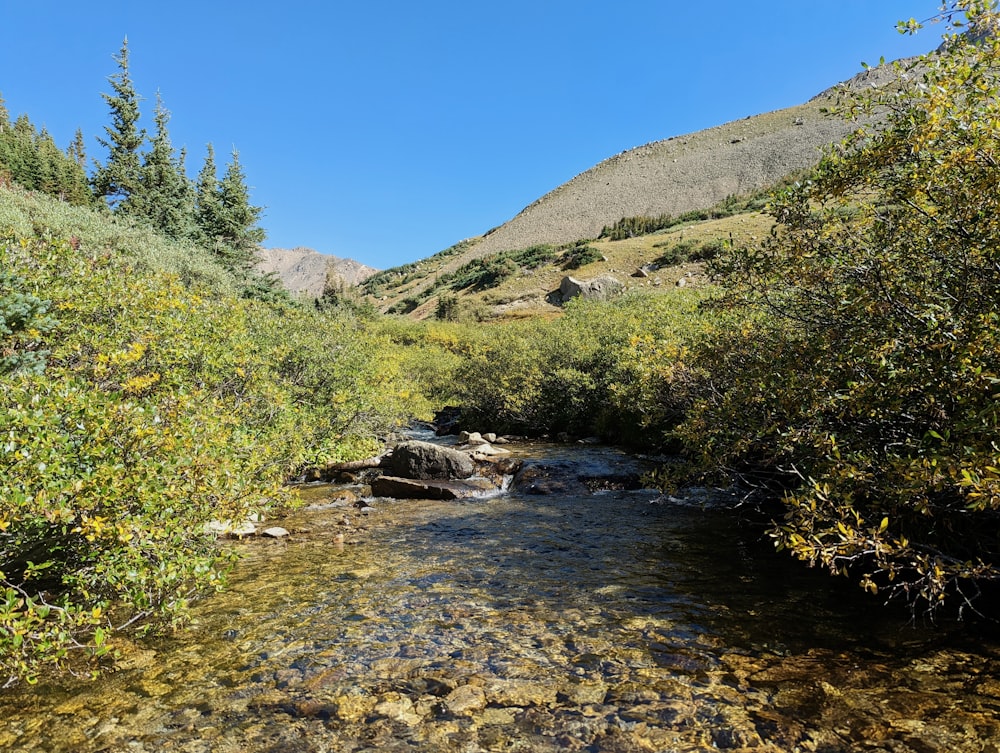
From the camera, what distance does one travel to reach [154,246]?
A: 1102 inches

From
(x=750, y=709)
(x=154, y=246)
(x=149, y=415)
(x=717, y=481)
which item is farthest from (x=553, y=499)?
(x=154, y=246)

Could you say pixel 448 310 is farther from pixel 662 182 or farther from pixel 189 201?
pixel 662 182

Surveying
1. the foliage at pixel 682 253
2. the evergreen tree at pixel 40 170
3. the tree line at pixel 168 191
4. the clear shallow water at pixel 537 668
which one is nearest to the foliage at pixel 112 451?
the clear shallow water at pixel 537 668

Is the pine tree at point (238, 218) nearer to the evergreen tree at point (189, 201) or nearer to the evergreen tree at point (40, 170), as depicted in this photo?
the evergreen tree at point (189, 201)

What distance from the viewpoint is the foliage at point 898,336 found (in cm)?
484

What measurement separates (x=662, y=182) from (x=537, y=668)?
11458 cm

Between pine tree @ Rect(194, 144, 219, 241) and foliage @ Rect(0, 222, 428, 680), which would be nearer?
foliage @ Rect(0, 222, 428, 680)

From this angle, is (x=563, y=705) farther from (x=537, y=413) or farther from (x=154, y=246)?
(x=154, y=246)

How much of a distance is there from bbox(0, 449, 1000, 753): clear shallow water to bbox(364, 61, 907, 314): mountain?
7835 centimetres

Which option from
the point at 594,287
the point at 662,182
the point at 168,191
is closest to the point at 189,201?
the point at 168,191

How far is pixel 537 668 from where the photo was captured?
575 cm

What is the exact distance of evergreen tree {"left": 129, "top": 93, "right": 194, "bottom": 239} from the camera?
41.2 m

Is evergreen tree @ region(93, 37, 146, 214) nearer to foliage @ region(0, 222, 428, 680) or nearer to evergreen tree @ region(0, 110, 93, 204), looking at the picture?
evergreen tree @ region(0, 110, 93, 204)

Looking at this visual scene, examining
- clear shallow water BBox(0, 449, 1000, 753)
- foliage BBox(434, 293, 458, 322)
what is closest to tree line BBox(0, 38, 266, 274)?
foliage BBox(434, 293, 458, 322)
